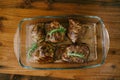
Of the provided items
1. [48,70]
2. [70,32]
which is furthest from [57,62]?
[70,32]

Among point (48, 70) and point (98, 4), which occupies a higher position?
point (98, 4)

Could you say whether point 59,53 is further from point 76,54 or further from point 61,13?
point 61,13

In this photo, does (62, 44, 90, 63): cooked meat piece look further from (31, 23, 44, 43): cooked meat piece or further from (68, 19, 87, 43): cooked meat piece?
(31, 23, 44, 43): cooked meat piece

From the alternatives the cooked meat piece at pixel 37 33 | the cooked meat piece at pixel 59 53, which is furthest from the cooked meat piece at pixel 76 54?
the cooked meat piece at pixel 37 33

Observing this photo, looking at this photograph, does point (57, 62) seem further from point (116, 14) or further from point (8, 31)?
point (116, 14)

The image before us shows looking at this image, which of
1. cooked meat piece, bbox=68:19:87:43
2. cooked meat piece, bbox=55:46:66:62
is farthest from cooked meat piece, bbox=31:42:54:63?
cooked meat piece, bbox=68:19:87:43

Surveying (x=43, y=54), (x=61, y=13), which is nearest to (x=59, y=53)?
(x=43, y=54)

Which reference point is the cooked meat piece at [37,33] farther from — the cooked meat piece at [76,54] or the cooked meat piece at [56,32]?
the cooked meat piece at [76,54]
